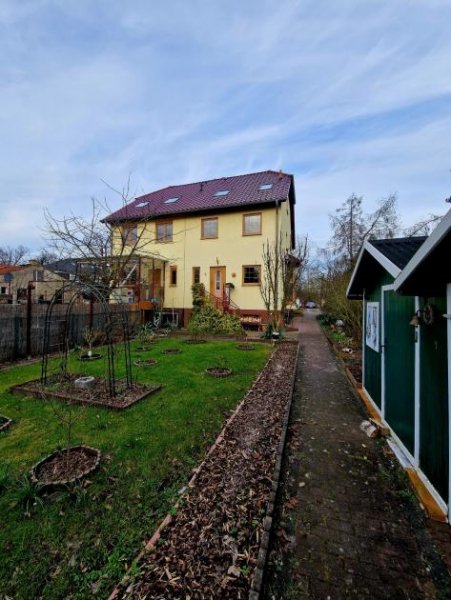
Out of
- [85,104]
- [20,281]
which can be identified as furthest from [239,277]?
[20,281]

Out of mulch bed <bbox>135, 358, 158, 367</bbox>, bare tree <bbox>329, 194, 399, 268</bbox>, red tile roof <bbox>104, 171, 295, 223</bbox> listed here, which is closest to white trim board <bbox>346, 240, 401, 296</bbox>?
mulch bed <bbox>135, 358, 158, 367</bbox>

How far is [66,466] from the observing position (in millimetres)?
3010

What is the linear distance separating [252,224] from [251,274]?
287cm

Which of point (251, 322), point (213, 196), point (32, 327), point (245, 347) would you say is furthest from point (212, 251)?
point (32, 327)

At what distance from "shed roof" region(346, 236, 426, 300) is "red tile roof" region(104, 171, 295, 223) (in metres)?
10.0

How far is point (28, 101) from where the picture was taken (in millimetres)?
9078

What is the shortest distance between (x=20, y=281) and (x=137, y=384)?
117 ft

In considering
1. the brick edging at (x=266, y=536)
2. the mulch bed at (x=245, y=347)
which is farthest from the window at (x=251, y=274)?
the brick edging at (x=266, y=536)

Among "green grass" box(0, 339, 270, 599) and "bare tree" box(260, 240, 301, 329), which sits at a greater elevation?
"bare tree" box(260, 240, 301, 329)

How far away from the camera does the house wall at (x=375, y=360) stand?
4.61 m

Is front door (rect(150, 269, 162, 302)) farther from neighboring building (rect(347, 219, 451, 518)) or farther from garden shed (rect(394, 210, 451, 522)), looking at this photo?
garden shed (rect(394, 210, 451, 522))

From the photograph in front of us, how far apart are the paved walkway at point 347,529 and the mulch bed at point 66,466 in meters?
2.12

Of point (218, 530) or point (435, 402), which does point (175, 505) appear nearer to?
point (218, 530)

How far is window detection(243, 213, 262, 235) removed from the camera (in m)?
15.1
